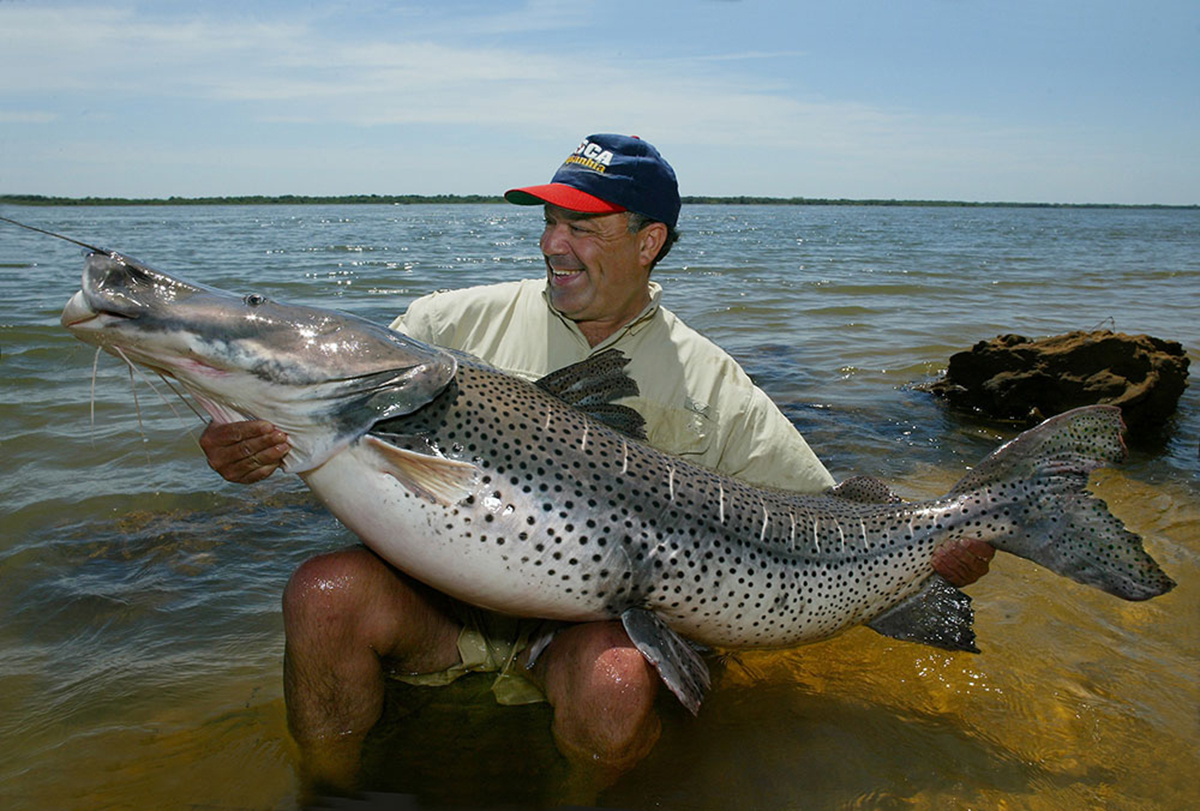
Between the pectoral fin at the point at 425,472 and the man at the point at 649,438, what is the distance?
1.74 feet

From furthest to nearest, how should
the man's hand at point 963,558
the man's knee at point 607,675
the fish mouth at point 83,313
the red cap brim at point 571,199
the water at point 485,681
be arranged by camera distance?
the red cap brim at point 571,199 → the man's hand at point 963,558 → the water at point 485,681 → the man's knee at point 607,675 → the fish mouth at point 83,313

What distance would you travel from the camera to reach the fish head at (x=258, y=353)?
265cm

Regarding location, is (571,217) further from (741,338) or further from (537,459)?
(741,338)

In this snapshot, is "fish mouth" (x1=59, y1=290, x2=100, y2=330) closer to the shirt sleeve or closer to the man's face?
the man's face

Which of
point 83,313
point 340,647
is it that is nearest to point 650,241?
point 340,647

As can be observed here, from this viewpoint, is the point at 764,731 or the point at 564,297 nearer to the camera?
the point at 764,731

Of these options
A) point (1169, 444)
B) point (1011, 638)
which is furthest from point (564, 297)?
point (1169, 444)

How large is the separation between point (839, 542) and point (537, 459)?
132 cm

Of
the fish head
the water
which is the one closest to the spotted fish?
the fish head

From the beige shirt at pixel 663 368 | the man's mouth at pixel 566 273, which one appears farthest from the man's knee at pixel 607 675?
the man's mouth at pixel 566 273

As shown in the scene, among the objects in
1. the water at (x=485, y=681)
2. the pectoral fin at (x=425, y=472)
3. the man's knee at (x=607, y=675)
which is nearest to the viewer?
the pectoral fin at (x=425, y=472)

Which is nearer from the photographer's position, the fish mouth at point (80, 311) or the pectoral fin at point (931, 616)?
the fish mouth at point (80, 311)

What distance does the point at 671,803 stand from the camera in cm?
324

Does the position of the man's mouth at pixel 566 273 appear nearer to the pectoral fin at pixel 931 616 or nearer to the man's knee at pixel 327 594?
the man's knee at pixel 327 594
